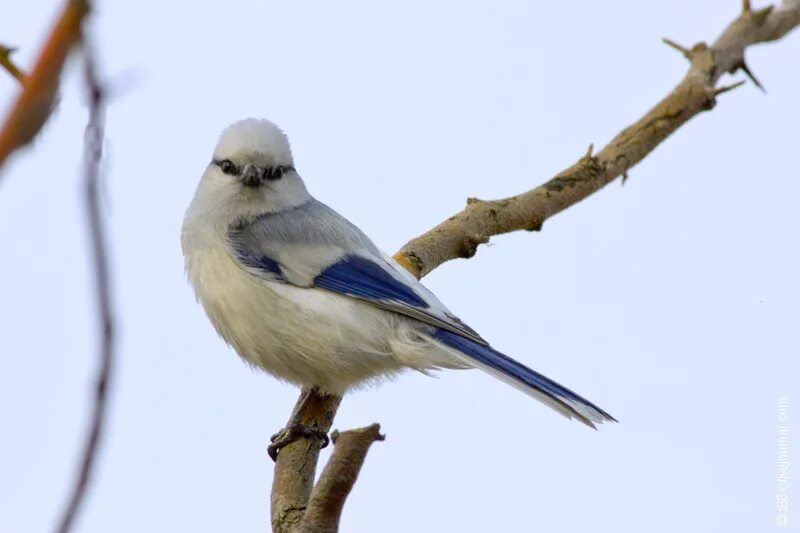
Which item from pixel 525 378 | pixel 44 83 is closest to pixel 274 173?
pixel 525 378

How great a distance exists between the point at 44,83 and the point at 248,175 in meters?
3.92

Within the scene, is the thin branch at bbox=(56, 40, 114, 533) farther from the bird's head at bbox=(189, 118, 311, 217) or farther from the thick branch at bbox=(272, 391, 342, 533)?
the bird's head at bbox=(189, 118, 311, 217)

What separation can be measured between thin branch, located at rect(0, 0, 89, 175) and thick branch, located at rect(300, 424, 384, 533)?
179cm

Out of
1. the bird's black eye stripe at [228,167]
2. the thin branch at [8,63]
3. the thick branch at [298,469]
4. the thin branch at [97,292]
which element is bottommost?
the thin branch at [97,292]

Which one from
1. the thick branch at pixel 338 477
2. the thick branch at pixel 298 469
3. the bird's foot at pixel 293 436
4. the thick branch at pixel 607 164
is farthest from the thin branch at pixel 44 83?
the thick branch at pixel 607 164

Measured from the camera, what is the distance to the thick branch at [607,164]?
16.6 feet

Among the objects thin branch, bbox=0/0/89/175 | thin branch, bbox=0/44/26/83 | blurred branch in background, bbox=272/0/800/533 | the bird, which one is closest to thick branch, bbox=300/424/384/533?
thin branch, bbox=0/44/26/83

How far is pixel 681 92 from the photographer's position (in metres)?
5.39

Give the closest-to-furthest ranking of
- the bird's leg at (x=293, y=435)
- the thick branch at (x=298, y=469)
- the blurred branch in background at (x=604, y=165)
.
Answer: the thick branch at (x=298, y=469) → the bird's leg at (x=293, y=435) → the blurred branch in background at (x=604, y=165)

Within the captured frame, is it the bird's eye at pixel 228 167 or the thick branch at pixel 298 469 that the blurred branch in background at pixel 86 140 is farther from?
the bird's eye at pixel 228 167

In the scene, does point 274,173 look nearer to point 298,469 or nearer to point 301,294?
point 301,294

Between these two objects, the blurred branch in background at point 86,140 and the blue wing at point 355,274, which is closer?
the blurred branch in background at point 86,140

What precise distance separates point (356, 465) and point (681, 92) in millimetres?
3508

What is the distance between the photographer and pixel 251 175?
4.70m
